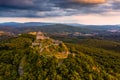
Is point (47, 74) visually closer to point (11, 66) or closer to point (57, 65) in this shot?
point (57, 65)

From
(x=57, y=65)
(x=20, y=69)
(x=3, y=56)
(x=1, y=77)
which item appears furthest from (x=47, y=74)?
(x=3, y=56)

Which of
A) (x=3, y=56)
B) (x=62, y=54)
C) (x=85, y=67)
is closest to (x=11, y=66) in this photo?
(x=3, y=56)

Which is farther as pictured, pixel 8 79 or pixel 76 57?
pixel 76 57

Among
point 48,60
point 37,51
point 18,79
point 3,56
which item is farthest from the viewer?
point 3,56

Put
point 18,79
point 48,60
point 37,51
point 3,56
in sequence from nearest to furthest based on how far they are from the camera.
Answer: point 18,79, point 48,60, point 37,51, point 3,56

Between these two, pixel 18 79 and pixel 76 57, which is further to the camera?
pixel 76 57

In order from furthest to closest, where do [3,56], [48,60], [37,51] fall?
[3,56] → [37,51] → [48,60]

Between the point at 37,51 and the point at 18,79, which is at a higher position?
the point at 37,51

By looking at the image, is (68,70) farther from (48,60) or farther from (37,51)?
(37,51)

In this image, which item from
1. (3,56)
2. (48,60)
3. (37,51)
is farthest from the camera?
(3,56)
